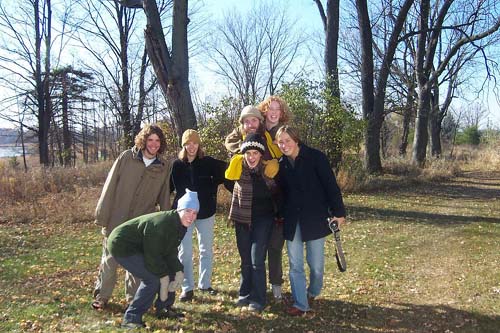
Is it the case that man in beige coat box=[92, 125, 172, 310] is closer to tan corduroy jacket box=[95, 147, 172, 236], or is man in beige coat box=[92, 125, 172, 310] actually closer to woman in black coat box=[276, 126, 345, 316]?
tan corduroy jacket box=[95, 147, 172, 236]

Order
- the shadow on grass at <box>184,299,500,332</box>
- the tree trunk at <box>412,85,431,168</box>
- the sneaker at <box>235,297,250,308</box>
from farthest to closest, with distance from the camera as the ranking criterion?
the tree trunk at <box>412,85,431,168</box> < the sneaker at <box>235,297,250,308</box> < the shadow on grass at <box>184,299,500,332</box>

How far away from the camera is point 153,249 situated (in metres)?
3.93

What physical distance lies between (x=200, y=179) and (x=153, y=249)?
1.24 meters

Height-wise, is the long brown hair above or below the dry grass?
above

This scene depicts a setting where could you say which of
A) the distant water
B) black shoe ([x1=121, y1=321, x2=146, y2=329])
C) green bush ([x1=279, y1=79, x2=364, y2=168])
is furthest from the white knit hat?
the distant water

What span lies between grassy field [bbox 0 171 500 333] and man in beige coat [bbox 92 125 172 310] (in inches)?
14.6

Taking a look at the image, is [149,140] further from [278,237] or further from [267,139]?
[278,237]

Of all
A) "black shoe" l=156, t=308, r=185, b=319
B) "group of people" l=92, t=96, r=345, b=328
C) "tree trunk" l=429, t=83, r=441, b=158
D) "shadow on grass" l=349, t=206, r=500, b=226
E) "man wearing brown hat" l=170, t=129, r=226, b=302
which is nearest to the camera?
"group of people" l=92, t=96, r=345, b=328

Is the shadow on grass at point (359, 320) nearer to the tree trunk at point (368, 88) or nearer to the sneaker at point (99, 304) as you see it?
the sneaker at point (99, 304)

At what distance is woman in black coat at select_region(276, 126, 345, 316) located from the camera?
435 cm

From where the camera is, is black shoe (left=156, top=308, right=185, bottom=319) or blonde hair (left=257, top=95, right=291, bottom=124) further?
blonde hair (left=257, top=95, right=291, bottom=124)

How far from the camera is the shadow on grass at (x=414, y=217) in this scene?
9885mm

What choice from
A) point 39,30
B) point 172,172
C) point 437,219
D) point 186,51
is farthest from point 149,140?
point 39,30

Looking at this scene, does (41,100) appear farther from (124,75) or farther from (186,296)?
(186,296)
